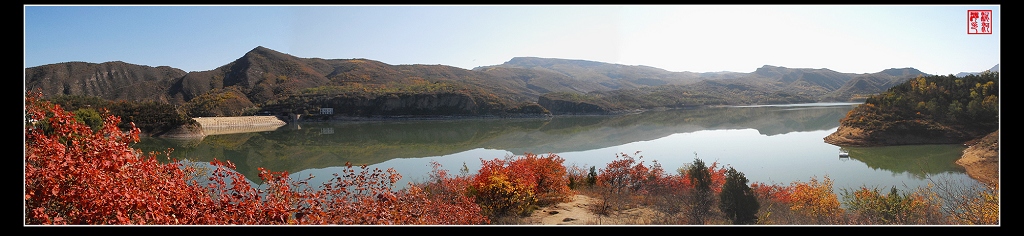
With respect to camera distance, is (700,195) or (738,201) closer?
(738,201)

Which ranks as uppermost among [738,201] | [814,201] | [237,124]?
[237,124]

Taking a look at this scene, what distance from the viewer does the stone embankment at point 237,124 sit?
44.8 m

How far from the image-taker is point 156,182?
4.38 metres

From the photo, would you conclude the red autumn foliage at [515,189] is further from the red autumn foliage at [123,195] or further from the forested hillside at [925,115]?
the forested hillside at [925,115]

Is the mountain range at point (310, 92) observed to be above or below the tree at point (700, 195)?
above

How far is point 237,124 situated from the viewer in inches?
1956

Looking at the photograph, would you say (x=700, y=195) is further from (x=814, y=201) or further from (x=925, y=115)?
(x=925, y=115)

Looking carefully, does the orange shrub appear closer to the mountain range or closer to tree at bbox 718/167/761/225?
tree at bbox 718/167/761/225

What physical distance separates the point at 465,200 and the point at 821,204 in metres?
6.98

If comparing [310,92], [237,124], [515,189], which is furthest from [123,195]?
[310,92]

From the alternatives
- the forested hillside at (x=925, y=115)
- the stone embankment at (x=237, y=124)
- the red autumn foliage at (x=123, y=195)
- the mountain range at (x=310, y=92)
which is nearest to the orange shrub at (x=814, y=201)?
the red autumn foliage at (x=123, y=195)

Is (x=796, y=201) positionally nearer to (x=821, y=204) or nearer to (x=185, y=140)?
(x=821, y=204)
